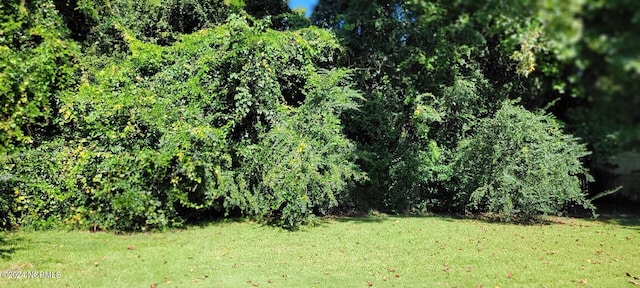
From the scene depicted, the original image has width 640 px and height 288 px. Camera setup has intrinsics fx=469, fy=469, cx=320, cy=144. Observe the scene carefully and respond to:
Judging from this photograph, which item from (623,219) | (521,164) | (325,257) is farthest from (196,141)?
(623,219)

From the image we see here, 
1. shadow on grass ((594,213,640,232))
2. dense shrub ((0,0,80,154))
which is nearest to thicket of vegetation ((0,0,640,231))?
dense shrub ((0,0,80,154))

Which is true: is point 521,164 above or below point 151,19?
below

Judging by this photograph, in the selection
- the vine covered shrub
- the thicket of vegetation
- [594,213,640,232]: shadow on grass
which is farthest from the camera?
[594,213,640,232]: shadow on grass

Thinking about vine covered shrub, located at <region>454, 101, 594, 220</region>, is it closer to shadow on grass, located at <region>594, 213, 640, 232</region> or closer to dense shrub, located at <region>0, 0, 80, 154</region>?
shadow on grass, located at <region>594, 213, 640, 232</region>

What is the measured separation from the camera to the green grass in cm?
614

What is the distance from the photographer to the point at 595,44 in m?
2.43

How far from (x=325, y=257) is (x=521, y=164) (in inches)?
228

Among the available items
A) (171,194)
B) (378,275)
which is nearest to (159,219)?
(171,194)

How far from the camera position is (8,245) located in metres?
7.17

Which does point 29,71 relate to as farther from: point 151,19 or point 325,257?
point 151,19

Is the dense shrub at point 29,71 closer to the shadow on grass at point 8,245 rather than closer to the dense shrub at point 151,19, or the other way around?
the shadow on grass at point 8,245

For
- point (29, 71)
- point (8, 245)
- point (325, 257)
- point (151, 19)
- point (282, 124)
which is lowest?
point (8, 245)

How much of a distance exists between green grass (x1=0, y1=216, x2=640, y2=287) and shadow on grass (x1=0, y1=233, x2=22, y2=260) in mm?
13

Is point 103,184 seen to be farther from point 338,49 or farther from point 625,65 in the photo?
point 625,65
